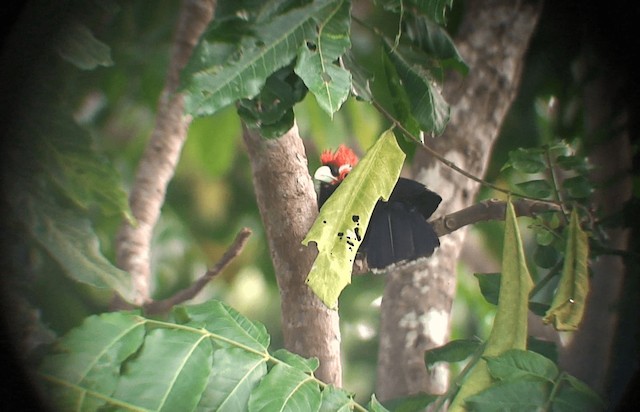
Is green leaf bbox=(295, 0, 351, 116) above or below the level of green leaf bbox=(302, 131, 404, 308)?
above

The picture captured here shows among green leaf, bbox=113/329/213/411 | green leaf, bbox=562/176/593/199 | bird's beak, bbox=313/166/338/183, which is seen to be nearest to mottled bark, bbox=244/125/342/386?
bird's beak, bbox=313/166/338/183

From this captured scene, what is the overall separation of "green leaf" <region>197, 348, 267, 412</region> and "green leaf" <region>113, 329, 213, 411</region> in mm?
17

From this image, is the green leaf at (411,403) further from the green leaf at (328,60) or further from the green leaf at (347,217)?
the green leaf at (328,60)

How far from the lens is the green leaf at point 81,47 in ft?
1.57

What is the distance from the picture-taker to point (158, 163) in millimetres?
553

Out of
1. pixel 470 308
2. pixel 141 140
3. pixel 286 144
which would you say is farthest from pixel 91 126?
pixel 470 308

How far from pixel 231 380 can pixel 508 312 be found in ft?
0.82

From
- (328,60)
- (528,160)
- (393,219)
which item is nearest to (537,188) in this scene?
(528,160)

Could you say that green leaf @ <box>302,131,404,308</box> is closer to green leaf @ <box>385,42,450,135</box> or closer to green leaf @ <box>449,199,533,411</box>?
green leaf @ <box>385,42,450,135</box>

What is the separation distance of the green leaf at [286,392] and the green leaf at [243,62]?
0.66ft

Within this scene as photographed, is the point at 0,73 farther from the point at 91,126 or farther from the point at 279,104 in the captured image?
the point at 279,104

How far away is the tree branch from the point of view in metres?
0.52

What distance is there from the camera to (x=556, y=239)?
58cm

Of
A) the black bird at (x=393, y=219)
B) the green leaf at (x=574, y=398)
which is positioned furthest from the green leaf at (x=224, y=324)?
the green leaf at (x=574, y=398)
